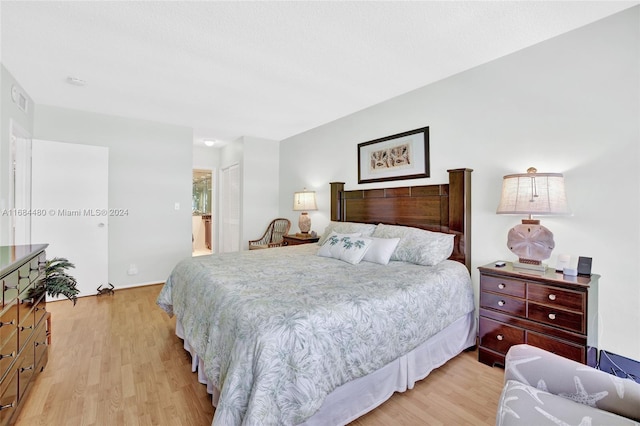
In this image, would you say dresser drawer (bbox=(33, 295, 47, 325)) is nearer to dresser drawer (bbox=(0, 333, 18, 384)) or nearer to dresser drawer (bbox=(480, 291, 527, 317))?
dresser drawer (bbox=(0, 333, 18, 384))

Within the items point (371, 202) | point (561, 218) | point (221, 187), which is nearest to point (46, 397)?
point (371, 202)

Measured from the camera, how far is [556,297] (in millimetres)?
1855

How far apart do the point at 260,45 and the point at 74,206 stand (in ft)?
10.8

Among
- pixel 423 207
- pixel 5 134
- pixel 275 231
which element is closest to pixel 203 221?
pixel 275 231

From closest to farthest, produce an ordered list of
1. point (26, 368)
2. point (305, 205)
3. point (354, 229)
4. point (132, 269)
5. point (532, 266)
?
point (26, 368)
point (532, 266)
point (354, 229)
point (132, 269)
point (305, 205)

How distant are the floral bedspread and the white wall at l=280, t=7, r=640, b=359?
0.81m

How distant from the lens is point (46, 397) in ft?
Answer: 5.85

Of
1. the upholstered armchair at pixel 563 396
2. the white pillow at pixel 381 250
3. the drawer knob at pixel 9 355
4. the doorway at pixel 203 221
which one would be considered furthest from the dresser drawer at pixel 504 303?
the doorway at pixel 203 221

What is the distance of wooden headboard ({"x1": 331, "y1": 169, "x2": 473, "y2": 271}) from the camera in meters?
2.62

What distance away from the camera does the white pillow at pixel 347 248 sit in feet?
8.34

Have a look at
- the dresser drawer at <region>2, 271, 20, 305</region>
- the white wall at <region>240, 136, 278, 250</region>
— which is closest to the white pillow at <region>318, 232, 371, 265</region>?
the dresser drawer at <region>2, 271, 20, 305</region>

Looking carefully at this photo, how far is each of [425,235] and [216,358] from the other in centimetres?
191

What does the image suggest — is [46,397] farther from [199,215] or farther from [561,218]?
[199,215]

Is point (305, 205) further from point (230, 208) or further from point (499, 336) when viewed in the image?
point (499, 336)
